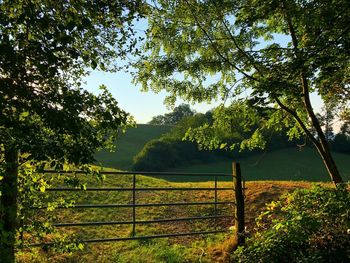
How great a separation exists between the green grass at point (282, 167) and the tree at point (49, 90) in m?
44.3

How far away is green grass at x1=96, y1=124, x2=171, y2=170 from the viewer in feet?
216

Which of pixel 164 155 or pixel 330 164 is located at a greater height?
pixel 164 155

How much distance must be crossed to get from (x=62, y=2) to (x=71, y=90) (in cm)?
77

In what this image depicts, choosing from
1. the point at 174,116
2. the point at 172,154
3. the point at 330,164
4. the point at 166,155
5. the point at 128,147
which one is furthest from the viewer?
the point at 174,116

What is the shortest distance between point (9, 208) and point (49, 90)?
1.12 metres

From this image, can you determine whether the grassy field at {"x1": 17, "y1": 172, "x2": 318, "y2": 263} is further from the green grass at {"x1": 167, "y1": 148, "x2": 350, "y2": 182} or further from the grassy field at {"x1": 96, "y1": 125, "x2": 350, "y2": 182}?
the green grass at {"x1": 167, "y1": 148, "x2": 350, "y2": 182}

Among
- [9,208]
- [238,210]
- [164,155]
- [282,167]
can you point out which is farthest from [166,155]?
[9,208]

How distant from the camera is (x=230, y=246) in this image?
845 cm

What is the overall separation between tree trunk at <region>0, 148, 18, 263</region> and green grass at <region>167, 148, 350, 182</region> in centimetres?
4388

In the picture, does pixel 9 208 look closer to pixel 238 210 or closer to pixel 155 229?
pixel 238 210

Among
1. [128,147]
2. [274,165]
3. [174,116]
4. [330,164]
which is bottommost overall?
[330,164]

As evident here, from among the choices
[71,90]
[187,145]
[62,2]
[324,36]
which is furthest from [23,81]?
[187,145]

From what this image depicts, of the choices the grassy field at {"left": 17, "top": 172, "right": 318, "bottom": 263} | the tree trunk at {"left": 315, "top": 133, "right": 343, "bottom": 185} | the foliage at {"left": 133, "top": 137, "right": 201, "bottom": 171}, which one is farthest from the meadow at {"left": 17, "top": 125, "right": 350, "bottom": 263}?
the foliage at {"left": 133, "top": 137, "right": 201, "bottom": 171}

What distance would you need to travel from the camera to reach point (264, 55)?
759 centimetres
